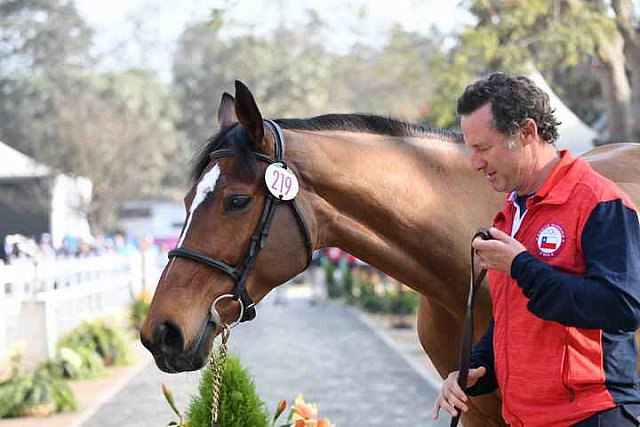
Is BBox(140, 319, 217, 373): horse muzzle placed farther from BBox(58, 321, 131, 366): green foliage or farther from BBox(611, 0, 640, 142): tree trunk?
BBox(611, 0, 640, 142): tree trunk

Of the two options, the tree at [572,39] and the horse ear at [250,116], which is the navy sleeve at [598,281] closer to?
the horse ear at [250,116]

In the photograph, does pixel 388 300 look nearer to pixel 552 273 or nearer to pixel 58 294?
pixel 58 294

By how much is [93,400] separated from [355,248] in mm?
6714

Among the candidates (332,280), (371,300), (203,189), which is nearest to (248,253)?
(203,189)

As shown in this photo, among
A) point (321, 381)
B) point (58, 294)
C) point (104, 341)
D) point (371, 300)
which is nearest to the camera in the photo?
point (321, 381)

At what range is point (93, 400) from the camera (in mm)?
9070

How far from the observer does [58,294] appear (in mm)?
12078

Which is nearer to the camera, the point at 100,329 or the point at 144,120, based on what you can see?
the point at 100,329

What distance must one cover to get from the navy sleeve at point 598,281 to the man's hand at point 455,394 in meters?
0.38

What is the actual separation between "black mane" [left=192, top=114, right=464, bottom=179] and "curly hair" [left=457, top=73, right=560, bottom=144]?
87cm

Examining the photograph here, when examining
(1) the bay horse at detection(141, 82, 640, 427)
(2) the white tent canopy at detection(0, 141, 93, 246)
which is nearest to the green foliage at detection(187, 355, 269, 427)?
(1) the bay horse at detection(141, 82, 640, 427)

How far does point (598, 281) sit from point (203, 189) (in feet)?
4.28

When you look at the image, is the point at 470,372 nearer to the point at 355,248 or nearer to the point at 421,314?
the point at 355,248

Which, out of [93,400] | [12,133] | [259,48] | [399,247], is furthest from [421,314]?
[259,48]
